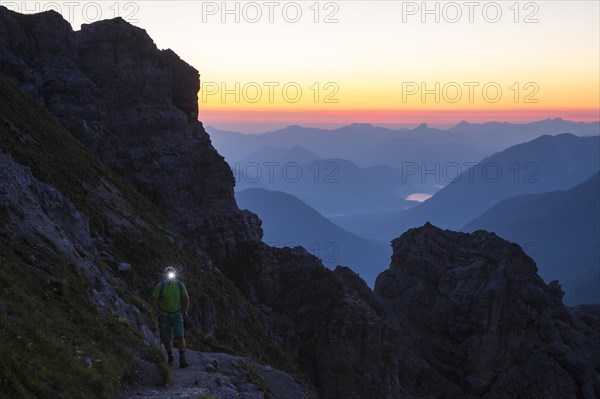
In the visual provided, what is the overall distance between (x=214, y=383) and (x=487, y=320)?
7591 centimetres

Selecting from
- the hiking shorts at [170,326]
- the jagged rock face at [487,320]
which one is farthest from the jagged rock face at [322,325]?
the hiking shorts at [170,326]

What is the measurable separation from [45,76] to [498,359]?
77.2 metres

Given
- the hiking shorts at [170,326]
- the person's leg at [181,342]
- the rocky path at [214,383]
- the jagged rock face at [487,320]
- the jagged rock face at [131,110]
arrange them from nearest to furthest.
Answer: the rocky path at [214,383], the hiking shorts at [170,326], the person's leg at [181,342], the jagged rock face at [131,110], the jagged rock face at [487,320]

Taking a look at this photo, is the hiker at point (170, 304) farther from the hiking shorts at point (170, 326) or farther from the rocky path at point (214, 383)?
the rocky path at point (214, 383)

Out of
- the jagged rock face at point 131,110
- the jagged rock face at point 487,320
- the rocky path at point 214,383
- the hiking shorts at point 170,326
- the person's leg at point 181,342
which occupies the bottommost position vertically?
the jagged rock face at point 487,320

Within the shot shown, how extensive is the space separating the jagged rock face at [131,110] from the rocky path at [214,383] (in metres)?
40.4

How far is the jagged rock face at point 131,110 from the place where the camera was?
2584 inches

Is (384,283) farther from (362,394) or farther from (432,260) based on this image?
(362,394)

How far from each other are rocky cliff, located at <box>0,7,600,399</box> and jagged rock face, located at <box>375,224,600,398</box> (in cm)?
23

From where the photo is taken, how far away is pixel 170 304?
2361 centimetres

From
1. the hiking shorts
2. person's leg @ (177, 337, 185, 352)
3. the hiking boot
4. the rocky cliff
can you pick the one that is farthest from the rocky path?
the rocky cliff

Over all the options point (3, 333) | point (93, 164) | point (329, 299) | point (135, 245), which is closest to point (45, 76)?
point (93, 164)

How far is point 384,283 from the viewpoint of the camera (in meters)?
106

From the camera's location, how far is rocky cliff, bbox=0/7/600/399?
185 feet
